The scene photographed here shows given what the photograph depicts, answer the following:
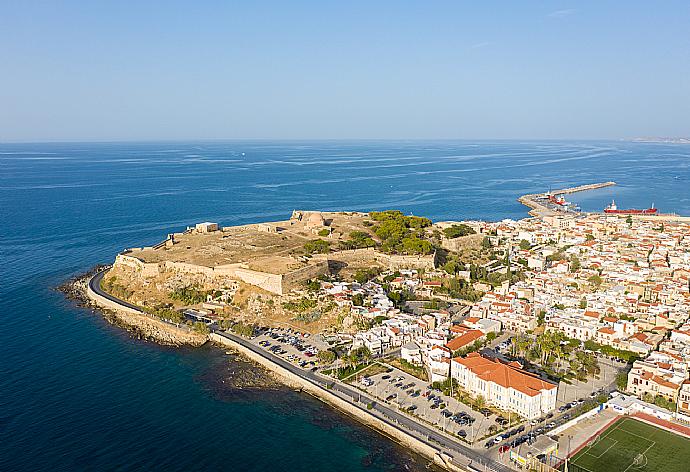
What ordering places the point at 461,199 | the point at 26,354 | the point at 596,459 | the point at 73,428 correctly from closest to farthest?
the point at 596,459 < the point at 73,428 < the point at 26,354 < the point at 461,199

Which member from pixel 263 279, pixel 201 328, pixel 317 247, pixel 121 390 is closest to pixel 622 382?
pixel 263 279

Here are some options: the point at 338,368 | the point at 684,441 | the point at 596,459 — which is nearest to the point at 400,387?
the point at 338,368

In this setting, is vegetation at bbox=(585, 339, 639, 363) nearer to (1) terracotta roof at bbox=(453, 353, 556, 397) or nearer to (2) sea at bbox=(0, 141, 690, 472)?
(1) terracotta roof at bbox=(453, 353, 556, 397)

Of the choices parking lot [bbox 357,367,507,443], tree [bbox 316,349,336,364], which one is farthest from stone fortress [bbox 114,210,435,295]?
parking lot [bbox 357,367,507,443]

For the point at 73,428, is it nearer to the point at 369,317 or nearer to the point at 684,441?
the point at 369,317

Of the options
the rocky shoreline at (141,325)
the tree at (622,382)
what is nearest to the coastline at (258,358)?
the rocky shoreline at (141,325)

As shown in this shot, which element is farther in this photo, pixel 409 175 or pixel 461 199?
pixel 409 175

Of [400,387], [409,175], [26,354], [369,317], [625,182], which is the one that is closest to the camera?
[400,387]

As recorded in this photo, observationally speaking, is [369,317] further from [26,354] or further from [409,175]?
[409,175]
